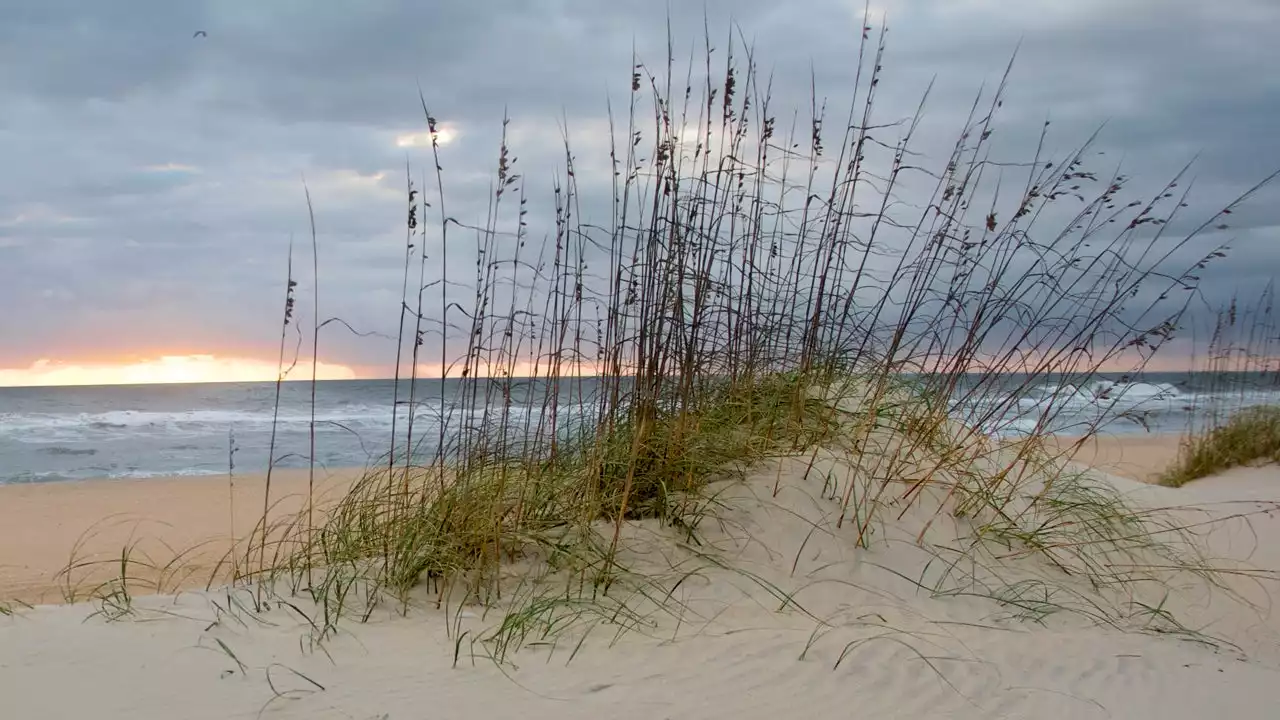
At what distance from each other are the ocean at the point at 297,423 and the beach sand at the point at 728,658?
2.54 ft

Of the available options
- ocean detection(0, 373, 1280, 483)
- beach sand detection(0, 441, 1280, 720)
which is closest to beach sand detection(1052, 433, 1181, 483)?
ocean detection(0, 373, 1280, 483)

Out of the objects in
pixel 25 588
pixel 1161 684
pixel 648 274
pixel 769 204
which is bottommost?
pixel 25 588

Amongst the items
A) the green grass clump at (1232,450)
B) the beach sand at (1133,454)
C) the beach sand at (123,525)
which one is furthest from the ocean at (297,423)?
the beach sand at (123,525)

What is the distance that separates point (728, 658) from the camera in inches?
107

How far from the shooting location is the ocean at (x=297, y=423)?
171 inches

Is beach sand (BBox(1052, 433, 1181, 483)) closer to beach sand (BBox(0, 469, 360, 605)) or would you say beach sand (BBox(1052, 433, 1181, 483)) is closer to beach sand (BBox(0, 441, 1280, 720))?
beach sand (BBox(0, 441, 1280, 720))

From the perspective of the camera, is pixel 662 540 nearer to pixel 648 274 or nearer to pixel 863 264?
Answer: pixel 648 274

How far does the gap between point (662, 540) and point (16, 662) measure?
2.10 m

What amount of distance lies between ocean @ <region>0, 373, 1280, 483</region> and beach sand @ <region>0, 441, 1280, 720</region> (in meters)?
0.77

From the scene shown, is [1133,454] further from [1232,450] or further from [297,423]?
[297,423]

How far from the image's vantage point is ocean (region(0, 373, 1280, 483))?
4344 mm

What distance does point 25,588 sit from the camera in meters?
4.89

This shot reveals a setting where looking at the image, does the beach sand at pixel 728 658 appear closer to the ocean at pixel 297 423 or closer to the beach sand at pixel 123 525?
the ocean at pixel 297 423

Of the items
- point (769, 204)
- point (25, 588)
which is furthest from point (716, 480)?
point (25, 588)
